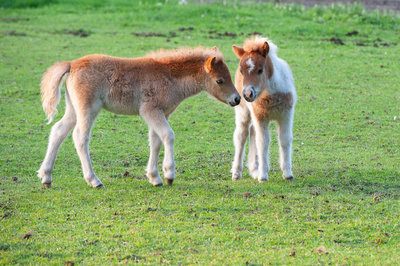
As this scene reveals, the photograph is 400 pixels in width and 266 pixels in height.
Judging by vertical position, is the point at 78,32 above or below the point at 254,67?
below

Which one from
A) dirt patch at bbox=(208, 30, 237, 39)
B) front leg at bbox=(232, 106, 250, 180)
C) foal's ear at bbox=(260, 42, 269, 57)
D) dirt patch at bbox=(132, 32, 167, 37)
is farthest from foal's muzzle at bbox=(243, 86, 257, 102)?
dirt patch at bbox=(132, 32, 167, 37)

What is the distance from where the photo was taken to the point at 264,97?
822 cm

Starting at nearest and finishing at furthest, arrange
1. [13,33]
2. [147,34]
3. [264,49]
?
1. [264,49]
2. [147,34]
3. [13,33]

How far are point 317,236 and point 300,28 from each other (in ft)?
45.5

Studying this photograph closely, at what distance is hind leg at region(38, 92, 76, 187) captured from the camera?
7930 millimetres

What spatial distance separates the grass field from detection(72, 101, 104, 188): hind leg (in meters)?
0.17

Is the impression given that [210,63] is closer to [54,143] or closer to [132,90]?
[132,90]

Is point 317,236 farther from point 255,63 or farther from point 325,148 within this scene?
point 325,148

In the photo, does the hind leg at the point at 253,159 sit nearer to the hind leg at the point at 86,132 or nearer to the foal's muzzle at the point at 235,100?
the foal's muzzle at the point at 235,100

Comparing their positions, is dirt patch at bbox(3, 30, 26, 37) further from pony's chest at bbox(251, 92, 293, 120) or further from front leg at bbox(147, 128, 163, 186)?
pony's chest at bbox(251, 92, 293, 120)

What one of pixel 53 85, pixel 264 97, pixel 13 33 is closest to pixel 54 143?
pixel 53 85

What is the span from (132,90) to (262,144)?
2.02m

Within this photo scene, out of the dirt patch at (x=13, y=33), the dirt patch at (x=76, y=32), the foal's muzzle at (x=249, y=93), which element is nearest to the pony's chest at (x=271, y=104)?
the foal's muzzle at (x=249, y=93)

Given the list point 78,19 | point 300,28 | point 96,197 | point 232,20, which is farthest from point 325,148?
point 78,19
